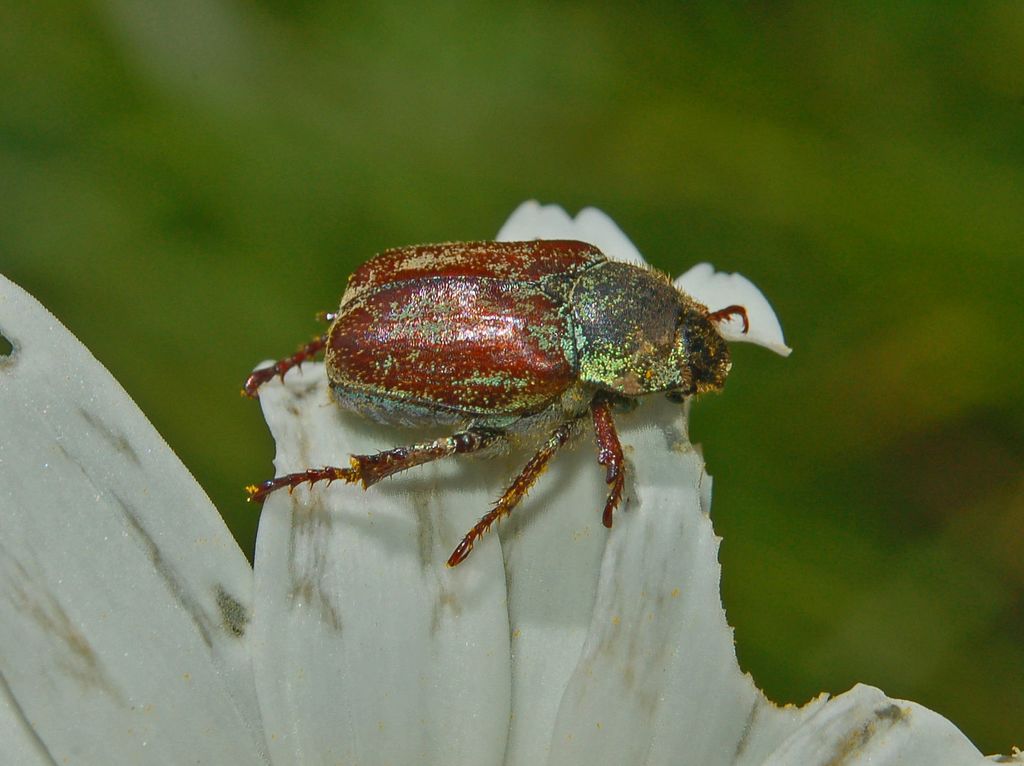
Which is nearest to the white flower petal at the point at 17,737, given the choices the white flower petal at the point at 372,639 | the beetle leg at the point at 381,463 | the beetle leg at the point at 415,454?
the white flower petal at the point at 372,639

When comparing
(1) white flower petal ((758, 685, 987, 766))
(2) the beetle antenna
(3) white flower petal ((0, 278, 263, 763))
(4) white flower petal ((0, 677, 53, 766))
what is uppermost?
(2) the beetle antenna

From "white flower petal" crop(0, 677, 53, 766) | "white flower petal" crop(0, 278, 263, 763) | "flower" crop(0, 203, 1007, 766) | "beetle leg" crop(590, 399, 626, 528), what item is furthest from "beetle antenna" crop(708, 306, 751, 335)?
"white flower petal" crop(0, 677, 53, 766)

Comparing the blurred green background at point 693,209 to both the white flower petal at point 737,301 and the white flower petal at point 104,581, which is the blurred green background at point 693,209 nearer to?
the white flower petal at point 737,301

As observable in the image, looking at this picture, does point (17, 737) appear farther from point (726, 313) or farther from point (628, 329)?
point (726, 313)

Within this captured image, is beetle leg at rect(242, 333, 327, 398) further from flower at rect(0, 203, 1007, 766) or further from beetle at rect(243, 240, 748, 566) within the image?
flower at rect(0, 203, 1007, 766)

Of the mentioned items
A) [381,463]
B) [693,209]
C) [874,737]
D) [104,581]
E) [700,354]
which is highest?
[693,209]

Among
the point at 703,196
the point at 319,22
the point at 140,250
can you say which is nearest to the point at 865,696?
the point at 703,196

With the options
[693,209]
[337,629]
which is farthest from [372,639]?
[693,209]

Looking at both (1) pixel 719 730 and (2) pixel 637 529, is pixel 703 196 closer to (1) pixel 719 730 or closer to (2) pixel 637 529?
(2) pixel 637 529
